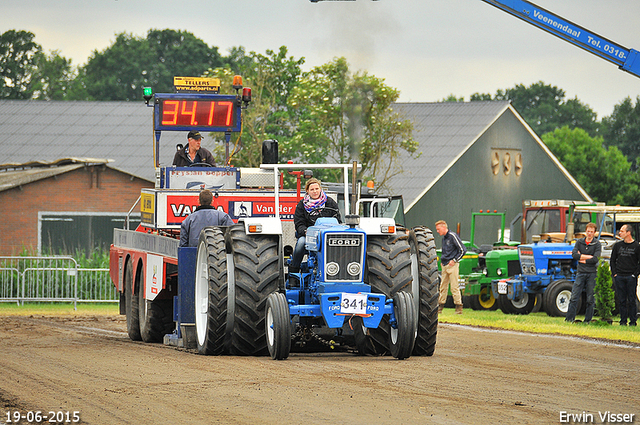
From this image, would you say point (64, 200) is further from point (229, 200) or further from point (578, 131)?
point (578, 131)

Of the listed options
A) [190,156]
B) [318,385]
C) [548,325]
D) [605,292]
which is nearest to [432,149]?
[605,292]

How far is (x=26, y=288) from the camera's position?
26.3m

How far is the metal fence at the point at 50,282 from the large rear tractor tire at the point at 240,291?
14343mm

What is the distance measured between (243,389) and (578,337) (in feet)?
27.4

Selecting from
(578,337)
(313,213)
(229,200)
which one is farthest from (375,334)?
(578,337)

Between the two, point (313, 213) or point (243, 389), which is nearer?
point (243, 389)

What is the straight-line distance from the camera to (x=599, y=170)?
6388cm

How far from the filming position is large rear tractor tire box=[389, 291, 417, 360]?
11.3 meters

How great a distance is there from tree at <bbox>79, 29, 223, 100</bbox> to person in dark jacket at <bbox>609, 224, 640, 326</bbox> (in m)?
67.6

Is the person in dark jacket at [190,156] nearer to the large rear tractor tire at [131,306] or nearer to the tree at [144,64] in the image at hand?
the large rear tractor tire at [131,306]

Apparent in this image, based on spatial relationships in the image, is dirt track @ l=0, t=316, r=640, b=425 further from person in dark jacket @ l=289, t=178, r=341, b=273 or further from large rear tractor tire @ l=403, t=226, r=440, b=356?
person in dark jacket @ l=289, t=178, r=341, b=273

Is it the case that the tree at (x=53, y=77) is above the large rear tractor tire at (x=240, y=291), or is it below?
above

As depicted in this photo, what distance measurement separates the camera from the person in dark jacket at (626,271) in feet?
60.5

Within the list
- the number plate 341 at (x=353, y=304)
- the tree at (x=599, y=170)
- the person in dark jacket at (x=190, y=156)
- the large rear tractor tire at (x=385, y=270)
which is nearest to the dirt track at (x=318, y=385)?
the large rear tractor tire at (x=385, y=270)
